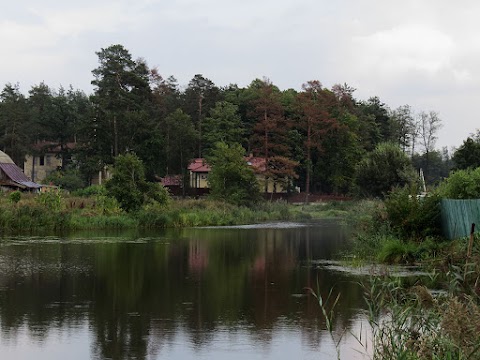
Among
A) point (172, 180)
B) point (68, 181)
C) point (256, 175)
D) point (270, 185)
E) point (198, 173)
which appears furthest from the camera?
point (270, 185)

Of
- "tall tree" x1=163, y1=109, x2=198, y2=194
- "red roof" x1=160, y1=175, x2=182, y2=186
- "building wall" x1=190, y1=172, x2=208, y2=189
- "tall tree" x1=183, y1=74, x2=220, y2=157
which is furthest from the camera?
"tall tree" x1=183, y1=74, x2=220, y2=157

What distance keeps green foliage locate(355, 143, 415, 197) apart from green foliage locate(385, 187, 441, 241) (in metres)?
32.1

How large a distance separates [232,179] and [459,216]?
4282 centimetres

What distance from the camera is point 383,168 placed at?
202ft

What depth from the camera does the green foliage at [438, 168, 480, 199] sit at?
29.7 meters

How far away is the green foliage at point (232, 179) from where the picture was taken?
6744 centimetres

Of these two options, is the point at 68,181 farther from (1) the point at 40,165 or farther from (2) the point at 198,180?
(1) the point at 40,165

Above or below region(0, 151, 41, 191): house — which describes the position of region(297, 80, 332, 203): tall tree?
above

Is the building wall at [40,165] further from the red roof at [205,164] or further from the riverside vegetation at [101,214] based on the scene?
the riverside vegetation at [101,214]

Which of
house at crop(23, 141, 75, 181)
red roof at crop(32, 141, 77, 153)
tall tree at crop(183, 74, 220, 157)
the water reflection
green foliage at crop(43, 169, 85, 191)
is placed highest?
tall tree at crop(183, 74, 220, 157)

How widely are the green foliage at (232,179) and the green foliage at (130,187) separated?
1509 cm

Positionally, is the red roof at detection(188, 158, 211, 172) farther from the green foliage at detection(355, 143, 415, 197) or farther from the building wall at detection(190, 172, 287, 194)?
the green foliage at detection(355, 143, 415, 197)

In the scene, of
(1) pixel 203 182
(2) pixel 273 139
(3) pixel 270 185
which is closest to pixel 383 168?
(2) pixel 273 139

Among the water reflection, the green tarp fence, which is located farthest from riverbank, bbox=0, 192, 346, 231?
the green tarp fence
